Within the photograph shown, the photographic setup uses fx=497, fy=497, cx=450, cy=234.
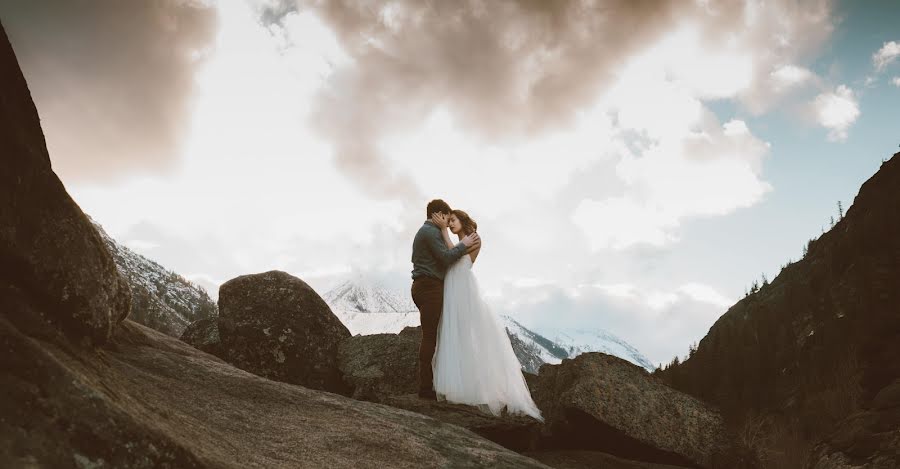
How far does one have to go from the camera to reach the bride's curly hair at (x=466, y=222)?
952cm

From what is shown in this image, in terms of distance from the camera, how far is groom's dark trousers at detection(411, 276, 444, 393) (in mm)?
8578

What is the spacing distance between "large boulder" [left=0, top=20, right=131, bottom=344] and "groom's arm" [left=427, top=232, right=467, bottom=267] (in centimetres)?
537

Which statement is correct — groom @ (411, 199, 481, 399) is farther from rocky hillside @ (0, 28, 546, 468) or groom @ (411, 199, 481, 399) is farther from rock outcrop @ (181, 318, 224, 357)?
rock outcrop @ (181, 318, 224, 357)

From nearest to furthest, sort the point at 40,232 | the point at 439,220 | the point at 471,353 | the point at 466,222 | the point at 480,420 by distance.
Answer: the point at 40,232, the point at 480,420, the point at 471,353, the point at 439,220, the point at 466,222

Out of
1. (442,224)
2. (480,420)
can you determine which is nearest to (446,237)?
(442,224)

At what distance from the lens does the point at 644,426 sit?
9.04 m

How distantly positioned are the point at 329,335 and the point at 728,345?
78.2 ft

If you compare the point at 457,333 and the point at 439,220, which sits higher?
the point at 439,220

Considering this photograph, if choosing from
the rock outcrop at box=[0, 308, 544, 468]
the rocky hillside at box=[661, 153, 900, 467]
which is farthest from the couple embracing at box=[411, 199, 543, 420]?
the rocky hillside at box=[661, 153, 900, 467]

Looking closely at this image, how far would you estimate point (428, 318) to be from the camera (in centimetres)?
866

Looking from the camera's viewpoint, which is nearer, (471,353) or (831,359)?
(471,353)

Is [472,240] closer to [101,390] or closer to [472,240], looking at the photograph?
[472,240]

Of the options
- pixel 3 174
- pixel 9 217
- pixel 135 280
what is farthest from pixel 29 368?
pixel 135 280

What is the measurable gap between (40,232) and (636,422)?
357 inches
